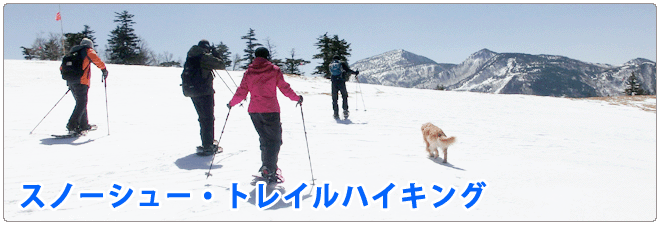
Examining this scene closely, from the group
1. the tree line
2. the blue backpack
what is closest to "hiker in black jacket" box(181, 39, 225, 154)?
the blue backpack

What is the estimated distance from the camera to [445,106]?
1664 cm

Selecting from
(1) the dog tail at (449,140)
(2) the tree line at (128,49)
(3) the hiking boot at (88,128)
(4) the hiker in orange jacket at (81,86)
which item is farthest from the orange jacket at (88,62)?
(2) the tree line at (128,49)

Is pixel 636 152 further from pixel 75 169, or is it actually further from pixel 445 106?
pixel 75 169

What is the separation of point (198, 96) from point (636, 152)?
35.8ft

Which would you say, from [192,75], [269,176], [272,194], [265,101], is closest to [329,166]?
[269,176]

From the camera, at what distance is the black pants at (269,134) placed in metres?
4.37

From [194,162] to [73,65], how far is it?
11.7 feet

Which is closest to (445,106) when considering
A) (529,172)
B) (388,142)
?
(388,142)

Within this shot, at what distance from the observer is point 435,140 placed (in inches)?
252

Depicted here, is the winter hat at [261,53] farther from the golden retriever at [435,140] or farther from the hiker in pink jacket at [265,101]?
the golden retriever at [435,140]

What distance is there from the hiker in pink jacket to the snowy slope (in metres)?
0.49

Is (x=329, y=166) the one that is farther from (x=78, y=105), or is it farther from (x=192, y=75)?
(x=78, y=105)

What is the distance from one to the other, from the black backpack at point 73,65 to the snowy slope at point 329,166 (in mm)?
1258

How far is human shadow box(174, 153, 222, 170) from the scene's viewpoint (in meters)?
5.26
